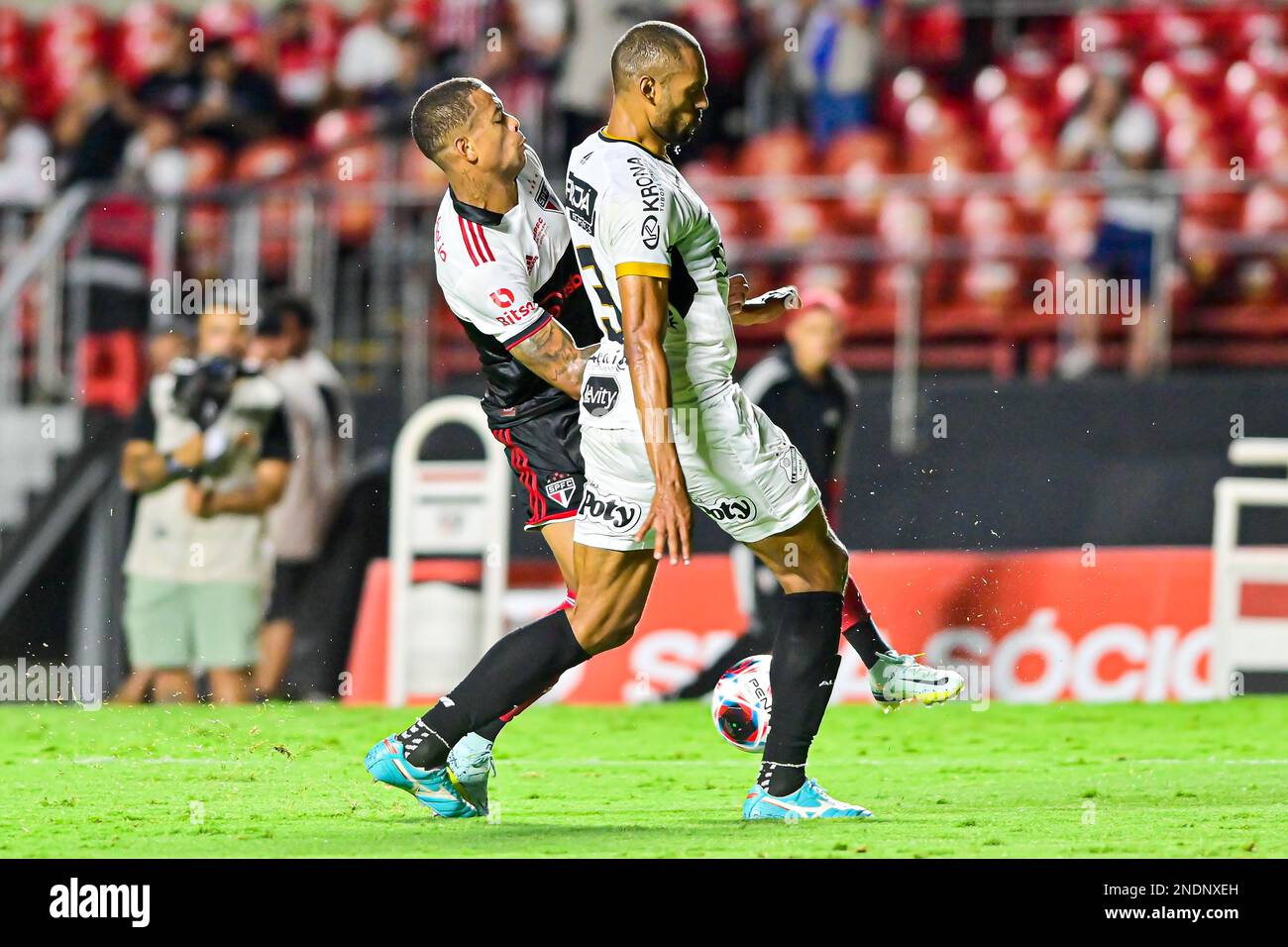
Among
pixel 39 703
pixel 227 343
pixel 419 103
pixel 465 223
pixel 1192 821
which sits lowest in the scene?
pixel 39 703

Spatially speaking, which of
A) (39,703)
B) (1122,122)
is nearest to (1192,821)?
(39,703)

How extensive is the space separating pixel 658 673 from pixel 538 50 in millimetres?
5252

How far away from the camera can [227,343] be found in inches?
391

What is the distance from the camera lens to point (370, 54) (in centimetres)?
1523

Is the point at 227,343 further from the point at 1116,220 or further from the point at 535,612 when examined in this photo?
the point at 1116,220

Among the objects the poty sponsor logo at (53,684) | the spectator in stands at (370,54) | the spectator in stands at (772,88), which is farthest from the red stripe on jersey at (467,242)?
the spectator in stands at (370,54)

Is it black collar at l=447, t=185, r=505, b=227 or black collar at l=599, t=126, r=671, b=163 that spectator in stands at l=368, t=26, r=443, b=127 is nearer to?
black collar at l=447, t=185, r=505, b=227

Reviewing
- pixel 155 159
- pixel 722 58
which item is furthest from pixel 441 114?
pixel 155 159

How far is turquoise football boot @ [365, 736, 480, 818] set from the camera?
19.3ft

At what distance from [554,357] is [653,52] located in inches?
40.6

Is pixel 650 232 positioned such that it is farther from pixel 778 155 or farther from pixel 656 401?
pixel 778 155

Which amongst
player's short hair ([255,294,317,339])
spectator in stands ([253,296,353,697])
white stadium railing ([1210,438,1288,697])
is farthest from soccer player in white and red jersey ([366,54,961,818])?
player's short hair ([255,294,317,339])

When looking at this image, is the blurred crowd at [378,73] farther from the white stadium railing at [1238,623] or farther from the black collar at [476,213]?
the black collar at [476,213]
